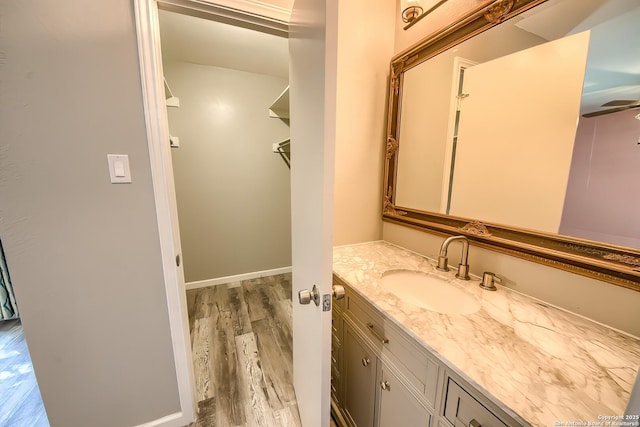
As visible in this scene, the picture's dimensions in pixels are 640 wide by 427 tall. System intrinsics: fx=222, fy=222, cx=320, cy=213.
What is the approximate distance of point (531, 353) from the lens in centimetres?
59

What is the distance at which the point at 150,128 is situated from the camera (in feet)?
3.09

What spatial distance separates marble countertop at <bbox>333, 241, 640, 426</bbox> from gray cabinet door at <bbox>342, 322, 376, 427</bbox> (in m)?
0.27

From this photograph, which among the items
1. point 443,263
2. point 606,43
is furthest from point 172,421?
point 606,43

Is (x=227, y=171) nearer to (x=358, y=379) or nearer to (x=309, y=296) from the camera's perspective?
(x=309, y=296)

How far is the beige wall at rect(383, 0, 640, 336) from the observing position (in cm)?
67

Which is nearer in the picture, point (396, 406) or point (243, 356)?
point (396, 406)

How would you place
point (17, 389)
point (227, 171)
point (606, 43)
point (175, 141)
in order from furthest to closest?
1. point (227, 171)
2. point (175, 141)
3. point (17, 389)
4. point (606, 43)

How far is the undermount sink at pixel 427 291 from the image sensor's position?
37.3 inches

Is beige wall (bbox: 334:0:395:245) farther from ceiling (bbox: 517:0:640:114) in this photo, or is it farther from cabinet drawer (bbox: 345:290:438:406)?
ceiling (bbox: 517:0:640:114)

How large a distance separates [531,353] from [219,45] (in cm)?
272

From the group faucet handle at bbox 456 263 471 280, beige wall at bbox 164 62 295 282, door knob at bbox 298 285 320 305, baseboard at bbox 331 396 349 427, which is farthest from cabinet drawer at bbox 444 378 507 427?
beige wall at bbox 164 62 295 282

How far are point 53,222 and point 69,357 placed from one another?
602mm

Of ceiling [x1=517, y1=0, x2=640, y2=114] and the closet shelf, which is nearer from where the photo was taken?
ceiling [x1=517, y1=0, x2=640, y2=114]

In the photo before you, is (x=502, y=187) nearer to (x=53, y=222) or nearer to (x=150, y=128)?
(x=150, y=128)
